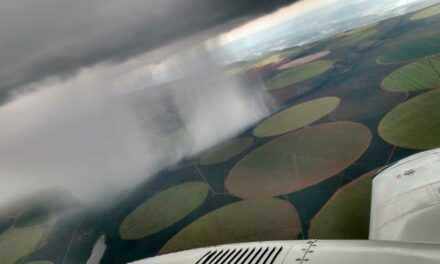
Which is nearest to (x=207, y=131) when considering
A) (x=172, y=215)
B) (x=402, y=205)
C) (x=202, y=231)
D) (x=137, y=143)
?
(x=137, y=143)

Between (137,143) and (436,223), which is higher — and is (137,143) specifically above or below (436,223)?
below

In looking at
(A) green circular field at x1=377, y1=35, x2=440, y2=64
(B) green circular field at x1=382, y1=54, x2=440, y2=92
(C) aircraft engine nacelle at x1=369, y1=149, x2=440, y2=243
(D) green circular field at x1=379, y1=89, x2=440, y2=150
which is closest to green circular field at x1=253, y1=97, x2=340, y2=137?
(B) green circular field at x1=382, y1=54, x2=440, y2=92

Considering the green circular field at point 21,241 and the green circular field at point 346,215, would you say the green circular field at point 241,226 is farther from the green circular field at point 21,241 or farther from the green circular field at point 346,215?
the green circular field at point 21,241

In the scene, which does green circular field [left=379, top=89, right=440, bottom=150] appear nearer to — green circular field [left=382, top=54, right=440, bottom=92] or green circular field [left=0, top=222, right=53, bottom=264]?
green circular field [left=382, top=54, right=440, bottom=92]

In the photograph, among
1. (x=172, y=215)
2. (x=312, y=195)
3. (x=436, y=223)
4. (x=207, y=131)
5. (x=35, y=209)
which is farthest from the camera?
(x=207, y=131)

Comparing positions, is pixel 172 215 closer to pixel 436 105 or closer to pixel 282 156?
pixel 282 156

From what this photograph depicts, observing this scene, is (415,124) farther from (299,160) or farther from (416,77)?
(416,77)
